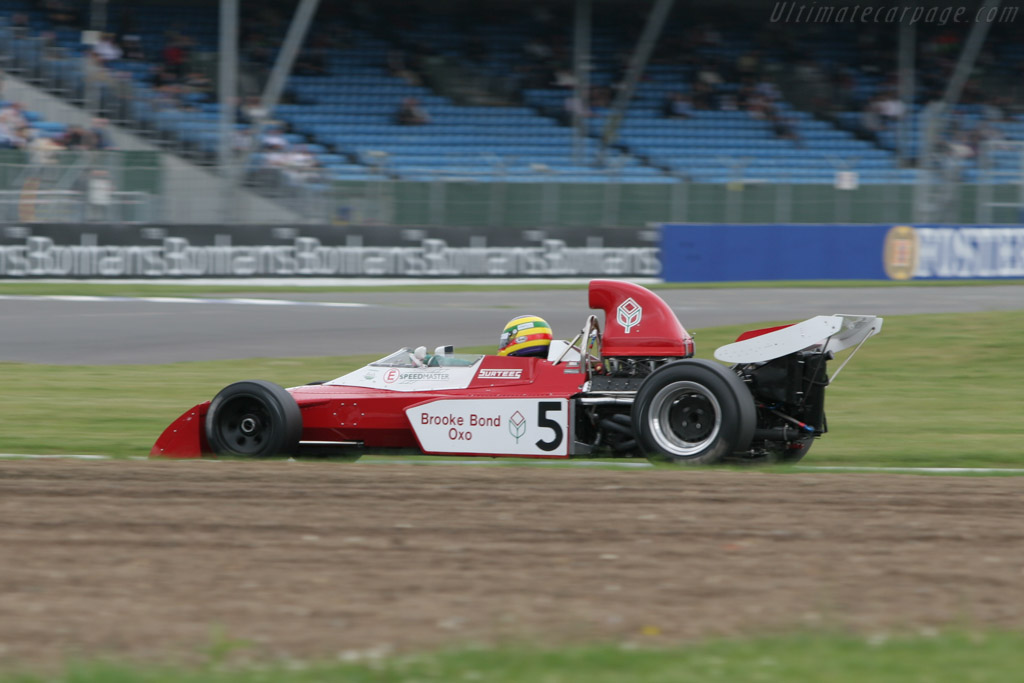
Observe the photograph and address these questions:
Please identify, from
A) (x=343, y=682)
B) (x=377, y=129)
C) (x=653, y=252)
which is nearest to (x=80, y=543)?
(x=343, y=682)

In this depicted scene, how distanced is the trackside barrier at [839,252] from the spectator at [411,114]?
24.0 feet

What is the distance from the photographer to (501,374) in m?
8.88

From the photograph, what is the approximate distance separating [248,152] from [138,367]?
43.2ft

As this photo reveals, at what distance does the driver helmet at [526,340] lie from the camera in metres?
9.24

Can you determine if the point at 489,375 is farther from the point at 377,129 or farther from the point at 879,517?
the point at 377,129

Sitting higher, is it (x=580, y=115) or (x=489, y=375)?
(x=580, y=115)

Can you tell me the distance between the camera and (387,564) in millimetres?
5699

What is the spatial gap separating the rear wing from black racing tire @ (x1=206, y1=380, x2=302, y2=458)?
282 centimetres

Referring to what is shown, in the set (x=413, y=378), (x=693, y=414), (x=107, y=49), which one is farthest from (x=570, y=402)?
(x=107, y=49)

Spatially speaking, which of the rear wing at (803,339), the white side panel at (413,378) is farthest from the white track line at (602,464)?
the rear wing at (803,339)

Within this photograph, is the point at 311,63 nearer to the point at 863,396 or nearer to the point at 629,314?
the point at 863,396

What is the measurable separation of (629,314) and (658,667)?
462 cm

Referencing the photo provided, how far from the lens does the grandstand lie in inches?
1102

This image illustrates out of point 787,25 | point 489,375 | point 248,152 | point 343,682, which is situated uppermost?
point 787,25
